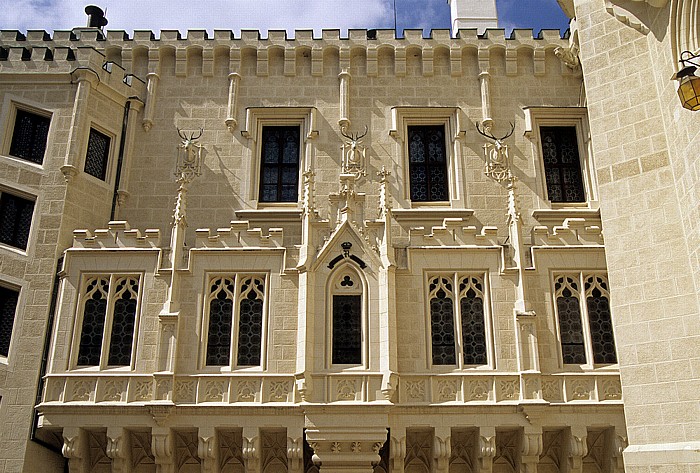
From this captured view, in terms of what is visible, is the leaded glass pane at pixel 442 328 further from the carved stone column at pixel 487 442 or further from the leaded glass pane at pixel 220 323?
the leaded glass pane at pixel 220 323

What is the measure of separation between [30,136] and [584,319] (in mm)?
13095

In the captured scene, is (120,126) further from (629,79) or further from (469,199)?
(629,79)

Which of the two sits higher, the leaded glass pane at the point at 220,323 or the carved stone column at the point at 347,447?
the leaded glass pane at the point at 220,323

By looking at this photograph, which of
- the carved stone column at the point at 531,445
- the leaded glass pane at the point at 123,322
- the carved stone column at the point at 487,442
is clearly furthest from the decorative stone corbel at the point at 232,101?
the carved stone column at the point at 531,445

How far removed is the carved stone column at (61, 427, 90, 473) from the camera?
45.3 ft

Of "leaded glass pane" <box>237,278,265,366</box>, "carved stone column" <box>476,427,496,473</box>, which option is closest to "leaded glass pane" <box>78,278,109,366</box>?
"leaded glass pane" <box>237,278,265,366</box>

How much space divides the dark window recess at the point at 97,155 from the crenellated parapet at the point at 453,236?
7.71 metres

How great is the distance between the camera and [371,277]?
1481 centimetres

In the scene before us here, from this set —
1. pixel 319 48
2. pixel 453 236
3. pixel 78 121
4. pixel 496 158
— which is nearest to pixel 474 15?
pixel 319 48

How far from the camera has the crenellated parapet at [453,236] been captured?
15336mm

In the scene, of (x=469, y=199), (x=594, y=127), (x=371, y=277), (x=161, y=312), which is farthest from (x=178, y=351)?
(x=594, y=127)

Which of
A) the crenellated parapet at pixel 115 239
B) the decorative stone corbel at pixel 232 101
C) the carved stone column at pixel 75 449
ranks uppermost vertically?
the decorative stone corbel at pixel 232 101

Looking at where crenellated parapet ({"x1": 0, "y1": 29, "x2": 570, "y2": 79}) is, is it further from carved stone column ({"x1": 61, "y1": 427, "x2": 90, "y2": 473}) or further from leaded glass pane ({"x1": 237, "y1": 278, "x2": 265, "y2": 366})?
carved stone column ({"x1": 61, "y1": 427, "x2": 90, "y2": 473})

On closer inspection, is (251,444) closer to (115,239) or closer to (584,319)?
(115,239)
